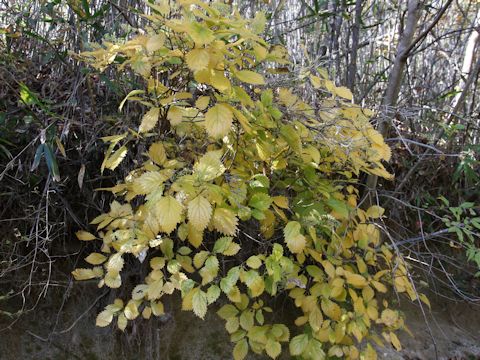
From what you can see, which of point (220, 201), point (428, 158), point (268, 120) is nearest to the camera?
point (220, 201)

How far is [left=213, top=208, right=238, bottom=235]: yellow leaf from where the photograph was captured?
132cm

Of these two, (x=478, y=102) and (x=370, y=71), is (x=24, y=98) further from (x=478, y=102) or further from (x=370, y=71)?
(x=478, y=102)

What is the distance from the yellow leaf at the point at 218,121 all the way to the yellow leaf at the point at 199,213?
0.18 m

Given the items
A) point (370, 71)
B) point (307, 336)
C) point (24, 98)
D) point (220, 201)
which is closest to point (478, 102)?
point (370, 71)

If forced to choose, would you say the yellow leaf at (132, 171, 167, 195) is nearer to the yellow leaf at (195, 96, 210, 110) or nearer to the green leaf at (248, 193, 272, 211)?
the yellow leaf at (195, 96, 210, 110)

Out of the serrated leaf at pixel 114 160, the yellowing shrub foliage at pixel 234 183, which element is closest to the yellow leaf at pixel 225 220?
the yellowing shrub foliage at pixel 234 183

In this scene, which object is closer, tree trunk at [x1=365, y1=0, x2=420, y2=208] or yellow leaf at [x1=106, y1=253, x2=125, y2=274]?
yellow leaf at [x1=106, y1=253, x2=125, y2=274]

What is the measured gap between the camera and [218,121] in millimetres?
1182

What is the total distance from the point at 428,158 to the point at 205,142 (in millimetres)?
1528

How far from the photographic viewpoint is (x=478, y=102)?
3336mm

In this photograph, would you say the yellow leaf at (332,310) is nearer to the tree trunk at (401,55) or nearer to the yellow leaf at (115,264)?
the tree trunk at (401,55)

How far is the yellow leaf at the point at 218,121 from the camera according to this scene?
1177 mm

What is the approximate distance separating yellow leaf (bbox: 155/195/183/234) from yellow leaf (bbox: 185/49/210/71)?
1.13ft

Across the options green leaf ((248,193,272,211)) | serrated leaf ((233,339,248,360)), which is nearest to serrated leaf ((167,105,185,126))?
green leaf ((248,193,272,211))
